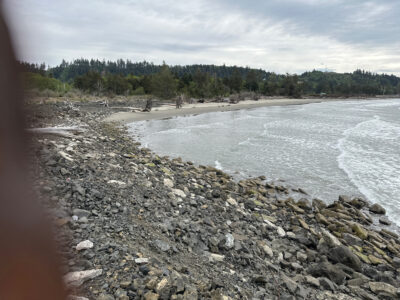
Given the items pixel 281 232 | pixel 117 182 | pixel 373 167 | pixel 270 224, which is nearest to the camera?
pixel 117 182

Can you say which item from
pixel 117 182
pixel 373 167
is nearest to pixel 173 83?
pixel 373 167

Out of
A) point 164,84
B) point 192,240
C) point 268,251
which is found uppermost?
point 164,84

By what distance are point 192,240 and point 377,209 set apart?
22.6 feet

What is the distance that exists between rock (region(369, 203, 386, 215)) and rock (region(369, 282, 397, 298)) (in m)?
4.27

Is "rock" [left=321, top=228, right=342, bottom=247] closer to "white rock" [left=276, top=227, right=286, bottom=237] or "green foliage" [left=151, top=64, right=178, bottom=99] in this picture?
"white rock" [left=276, top=227, right=286, bottom=237]

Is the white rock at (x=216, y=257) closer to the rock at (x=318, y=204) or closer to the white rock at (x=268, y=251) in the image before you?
the white rock at (x=268, y=251)

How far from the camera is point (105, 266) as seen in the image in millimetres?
2682

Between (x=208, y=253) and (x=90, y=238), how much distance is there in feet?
6.03

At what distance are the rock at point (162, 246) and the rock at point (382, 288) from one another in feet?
11.7

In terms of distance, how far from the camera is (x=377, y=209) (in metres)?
8.11

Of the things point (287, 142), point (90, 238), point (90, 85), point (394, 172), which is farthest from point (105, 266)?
point (90, 85)

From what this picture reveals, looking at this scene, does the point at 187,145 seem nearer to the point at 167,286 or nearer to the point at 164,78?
the point at 167,286

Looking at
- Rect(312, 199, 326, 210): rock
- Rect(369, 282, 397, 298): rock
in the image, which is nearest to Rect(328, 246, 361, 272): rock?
Rect(369, 282, 397, 298): rock

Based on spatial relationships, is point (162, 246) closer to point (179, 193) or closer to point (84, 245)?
point (84, 245)
